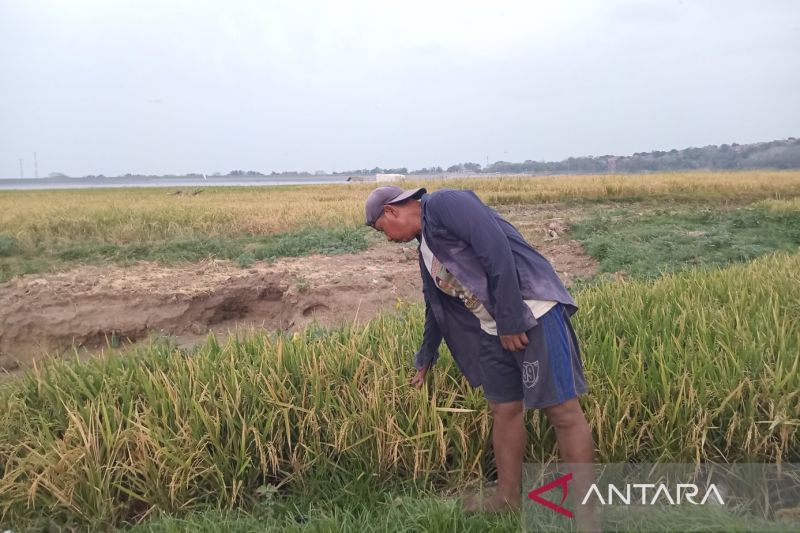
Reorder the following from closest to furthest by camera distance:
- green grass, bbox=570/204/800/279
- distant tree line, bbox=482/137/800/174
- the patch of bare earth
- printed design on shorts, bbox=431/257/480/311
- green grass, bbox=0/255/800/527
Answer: printed design on shorts, bbox=431/257/480/311, green grass, bbox=0/255/800/527, the patch of bare earth, green grass, bbox=570/204/800/279, distant tree line, bbox=482/137/800/174

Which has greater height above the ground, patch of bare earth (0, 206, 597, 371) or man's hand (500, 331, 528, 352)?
man's hand (500, 331, 528, 352)

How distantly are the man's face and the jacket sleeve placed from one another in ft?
0.65

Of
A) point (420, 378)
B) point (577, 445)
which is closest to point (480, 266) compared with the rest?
point (577, 445)

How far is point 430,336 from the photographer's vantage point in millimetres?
2389

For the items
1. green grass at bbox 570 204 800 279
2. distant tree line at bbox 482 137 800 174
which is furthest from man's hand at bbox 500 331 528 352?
distant tree line at bbox 482 137 800 174

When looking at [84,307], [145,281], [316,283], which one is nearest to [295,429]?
[316,283]

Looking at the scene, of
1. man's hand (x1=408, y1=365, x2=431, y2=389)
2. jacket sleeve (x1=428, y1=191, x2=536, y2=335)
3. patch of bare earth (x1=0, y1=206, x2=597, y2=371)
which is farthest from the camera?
patch of bare earth (x1=0, y1=206, x2=597, y2=371)

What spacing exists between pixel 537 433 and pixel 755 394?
0.91 metres

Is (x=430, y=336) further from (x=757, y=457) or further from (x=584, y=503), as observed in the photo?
(x=757, y=457)

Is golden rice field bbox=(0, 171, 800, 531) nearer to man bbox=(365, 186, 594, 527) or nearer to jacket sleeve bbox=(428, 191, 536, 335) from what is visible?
man bbox=(365, 186, 594, 527)

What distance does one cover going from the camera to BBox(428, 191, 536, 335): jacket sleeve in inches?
68.4

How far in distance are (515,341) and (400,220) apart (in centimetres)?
57

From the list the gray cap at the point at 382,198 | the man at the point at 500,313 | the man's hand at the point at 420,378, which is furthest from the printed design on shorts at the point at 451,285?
the man's hand at the point at 420,378

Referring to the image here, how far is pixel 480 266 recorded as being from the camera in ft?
6.07
